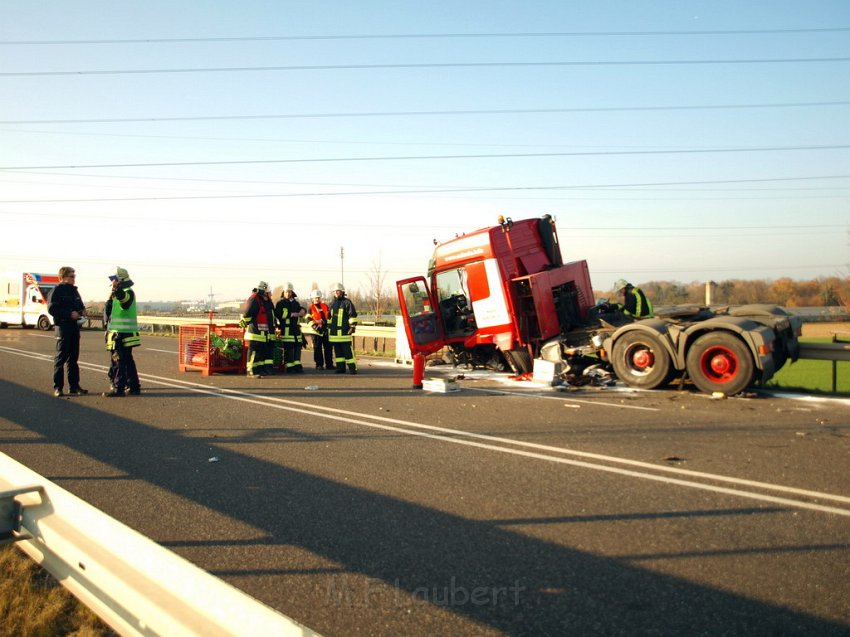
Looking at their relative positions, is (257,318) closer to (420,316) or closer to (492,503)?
(420,316)

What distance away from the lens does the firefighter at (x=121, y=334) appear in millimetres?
10609

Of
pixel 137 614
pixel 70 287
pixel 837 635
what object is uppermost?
pixel 70 287

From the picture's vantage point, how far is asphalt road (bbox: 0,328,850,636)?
3.42 meters

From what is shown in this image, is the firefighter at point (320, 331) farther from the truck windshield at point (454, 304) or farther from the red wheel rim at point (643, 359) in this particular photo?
the red wheel rim at point (643, 359)

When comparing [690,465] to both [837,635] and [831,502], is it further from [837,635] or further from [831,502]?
[837,635]

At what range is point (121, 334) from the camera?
10.6 meters

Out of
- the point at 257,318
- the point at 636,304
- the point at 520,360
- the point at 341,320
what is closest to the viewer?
the point at 520,360

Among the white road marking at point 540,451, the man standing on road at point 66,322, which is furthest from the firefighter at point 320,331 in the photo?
the man standing on road at point 66,322

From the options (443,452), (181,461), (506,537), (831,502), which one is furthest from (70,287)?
(831,502)

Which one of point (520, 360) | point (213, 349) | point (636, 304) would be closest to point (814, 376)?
point (636, 304)

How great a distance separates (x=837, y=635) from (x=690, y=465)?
2.97 metres

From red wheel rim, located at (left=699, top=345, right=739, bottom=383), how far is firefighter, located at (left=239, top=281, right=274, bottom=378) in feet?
25.9

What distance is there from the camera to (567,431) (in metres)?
7.54

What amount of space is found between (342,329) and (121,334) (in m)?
4.24
